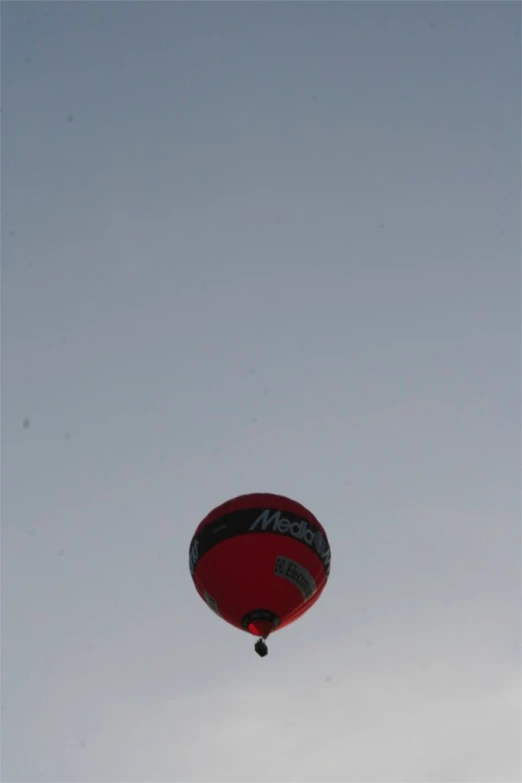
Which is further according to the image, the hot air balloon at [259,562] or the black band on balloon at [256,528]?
the black band on balloon at [256,528]

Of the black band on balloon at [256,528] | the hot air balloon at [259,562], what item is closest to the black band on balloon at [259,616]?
the hot air balloon at [259,562]

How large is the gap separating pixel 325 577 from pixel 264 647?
2.73m

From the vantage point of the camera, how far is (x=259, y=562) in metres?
21.3

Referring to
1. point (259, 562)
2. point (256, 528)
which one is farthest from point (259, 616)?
point (256, 528)

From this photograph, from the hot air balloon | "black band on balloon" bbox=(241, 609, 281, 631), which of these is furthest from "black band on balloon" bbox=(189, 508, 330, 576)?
"black band on balloon" bbox=(241, 609, 281, 631)

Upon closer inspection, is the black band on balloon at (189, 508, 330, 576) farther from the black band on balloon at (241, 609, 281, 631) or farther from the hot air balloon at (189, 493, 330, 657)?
the black band on balloon at (241, 609, 281, 631)

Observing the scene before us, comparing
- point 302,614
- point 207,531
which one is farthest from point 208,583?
point 302,614

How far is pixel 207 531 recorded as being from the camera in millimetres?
22250

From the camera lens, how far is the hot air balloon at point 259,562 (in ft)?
70.2

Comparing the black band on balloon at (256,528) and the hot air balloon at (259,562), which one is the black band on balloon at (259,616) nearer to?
the hot air balloon at (259,562)

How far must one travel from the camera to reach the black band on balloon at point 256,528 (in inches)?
856

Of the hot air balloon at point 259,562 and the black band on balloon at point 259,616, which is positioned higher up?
the hot air balloon at point 259,562

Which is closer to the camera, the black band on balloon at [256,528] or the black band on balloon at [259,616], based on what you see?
the black band on balloon at [259,616]

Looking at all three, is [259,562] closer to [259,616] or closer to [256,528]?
[256,528]
